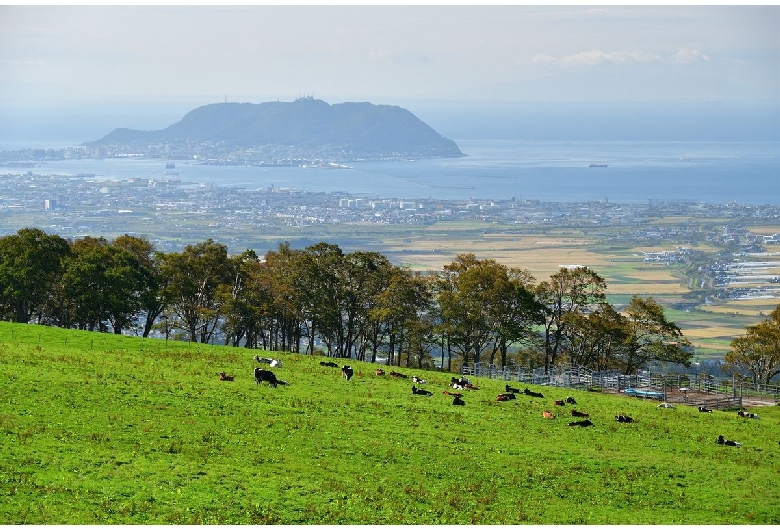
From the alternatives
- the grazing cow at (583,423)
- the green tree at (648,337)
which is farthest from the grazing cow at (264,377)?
the green tree at (648,337)

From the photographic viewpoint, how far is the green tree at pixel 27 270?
1727 inches

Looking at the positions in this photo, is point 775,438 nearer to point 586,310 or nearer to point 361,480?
point 361,480

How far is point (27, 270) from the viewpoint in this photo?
4381 cm

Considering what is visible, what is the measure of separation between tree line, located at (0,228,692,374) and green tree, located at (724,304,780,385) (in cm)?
278

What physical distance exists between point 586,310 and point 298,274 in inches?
628

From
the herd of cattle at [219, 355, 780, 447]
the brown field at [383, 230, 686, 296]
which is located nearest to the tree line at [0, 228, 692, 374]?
the herd of cattle at [219, 355, 780, 447]

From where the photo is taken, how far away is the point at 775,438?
2555 cm

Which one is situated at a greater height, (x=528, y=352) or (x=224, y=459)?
(x=224, y=459)

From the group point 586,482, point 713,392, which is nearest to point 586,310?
point 713,392

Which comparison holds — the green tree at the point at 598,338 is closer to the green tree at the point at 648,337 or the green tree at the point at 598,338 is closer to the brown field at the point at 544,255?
the green tree at the point at 648,337

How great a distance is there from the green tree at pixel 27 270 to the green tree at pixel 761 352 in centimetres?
3401

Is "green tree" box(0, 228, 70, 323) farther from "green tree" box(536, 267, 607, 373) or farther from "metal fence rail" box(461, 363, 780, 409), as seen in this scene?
"green tree" box(536, 267, 607, 373)

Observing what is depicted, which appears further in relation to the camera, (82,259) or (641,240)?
(641,240)

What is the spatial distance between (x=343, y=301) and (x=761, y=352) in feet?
68.6
